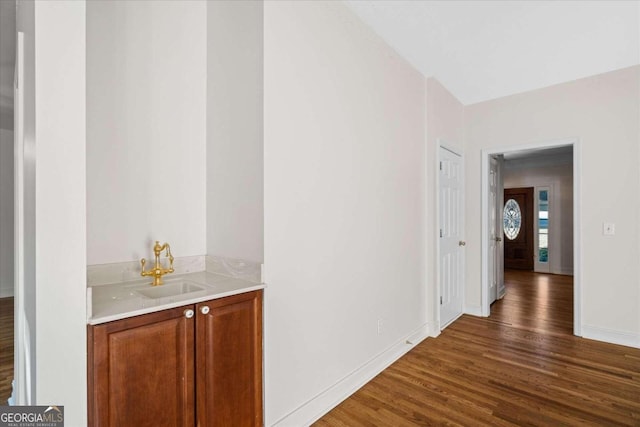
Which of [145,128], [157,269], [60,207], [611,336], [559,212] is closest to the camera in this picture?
[60,207]

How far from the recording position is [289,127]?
1.91m

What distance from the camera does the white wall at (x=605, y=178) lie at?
317 cm

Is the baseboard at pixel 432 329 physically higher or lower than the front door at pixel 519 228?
lower

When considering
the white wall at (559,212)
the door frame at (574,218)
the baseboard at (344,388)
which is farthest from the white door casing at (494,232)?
the white wall at (559,212)

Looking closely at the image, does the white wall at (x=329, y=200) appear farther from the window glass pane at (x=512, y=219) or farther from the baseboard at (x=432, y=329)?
the window glass pane at (x=512, y=219)

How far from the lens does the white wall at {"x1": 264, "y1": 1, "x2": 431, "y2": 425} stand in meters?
1.83

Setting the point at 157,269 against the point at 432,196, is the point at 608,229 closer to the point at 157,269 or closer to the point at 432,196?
the point at 432,196

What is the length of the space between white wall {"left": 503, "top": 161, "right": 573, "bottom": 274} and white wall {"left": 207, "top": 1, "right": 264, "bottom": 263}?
22.6ft

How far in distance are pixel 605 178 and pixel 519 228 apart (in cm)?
478

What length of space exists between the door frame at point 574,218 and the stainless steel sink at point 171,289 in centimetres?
364

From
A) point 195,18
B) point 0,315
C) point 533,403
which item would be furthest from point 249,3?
point 0,315

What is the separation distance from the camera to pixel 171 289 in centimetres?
181

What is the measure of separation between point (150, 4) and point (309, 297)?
203 cm

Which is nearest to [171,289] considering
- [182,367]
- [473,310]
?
[182,367]
